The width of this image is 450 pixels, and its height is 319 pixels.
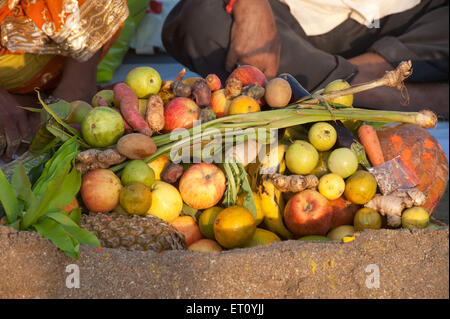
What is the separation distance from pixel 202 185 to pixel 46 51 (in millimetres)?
1231

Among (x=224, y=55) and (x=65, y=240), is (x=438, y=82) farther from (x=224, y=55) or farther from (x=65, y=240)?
(x=65, y=240)

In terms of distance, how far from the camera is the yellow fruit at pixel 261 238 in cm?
155

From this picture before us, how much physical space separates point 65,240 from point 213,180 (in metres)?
0.52

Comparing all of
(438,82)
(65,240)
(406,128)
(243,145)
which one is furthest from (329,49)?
(65,240)

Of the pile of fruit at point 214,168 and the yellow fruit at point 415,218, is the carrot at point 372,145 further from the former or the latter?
the yellow fruit at point 415,218

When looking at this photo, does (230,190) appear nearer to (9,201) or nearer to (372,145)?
(372,145)

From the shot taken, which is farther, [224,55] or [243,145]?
[224,55]

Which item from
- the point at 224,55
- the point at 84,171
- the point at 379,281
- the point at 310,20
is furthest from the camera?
the point at 310,20

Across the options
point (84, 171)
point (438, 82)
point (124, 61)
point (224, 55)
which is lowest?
point (124, 61)

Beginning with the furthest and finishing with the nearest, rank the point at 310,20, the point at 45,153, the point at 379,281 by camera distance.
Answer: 1. the point at 310,20
2. the point at 45,153
3. the point at 379,281

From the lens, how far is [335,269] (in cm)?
128

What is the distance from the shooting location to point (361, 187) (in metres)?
1.61

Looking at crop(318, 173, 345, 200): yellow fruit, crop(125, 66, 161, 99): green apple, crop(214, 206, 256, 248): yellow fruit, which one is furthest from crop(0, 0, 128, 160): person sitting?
crop(318, 173, 345, 200): yellow fruit

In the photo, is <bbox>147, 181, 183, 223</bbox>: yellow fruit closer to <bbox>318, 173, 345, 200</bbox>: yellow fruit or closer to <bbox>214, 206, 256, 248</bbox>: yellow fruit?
<bbox>214, 206, 256, 248</bbox>: yellow fruit
